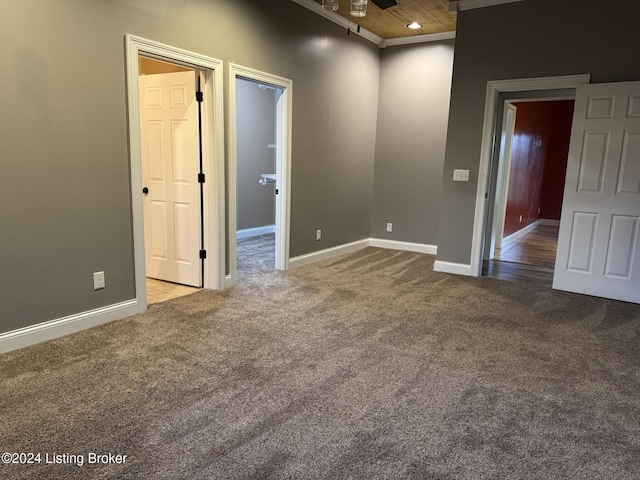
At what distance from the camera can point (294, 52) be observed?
15.8ft

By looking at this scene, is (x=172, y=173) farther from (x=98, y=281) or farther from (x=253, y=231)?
(x=253, y=231)

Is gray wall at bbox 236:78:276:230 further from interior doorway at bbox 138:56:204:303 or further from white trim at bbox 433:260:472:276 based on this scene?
white trim at bbox 433:260:472:276

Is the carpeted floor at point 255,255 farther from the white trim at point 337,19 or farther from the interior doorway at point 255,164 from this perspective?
the white trim at point 337,19

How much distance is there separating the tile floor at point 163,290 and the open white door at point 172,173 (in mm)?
66

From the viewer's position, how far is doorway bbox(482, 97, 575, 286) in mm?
5395

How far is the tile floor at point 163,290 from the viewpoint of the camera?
3.96 meters

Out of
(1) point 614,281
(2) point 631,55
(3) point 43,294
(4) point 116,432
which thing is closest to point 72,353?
(3) point 43,294

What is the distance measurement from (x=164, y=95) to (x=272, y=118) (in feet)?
11.3

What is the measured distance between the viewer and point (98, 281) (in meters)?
3.23

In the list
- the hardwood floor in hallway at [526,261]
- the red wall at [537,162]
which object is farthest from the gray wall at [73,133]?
the red wall at [537,162]

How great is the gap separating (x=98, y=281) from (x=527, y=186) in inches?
305

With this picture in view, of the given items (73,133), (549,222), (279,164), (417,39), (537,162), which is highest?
(417,39)

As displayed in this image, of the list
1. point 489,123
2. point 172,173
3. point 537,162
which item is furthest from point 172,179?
point 537,162

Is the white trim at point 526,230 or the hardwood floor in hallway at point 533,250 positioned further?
→ the white trim at point 526,230
